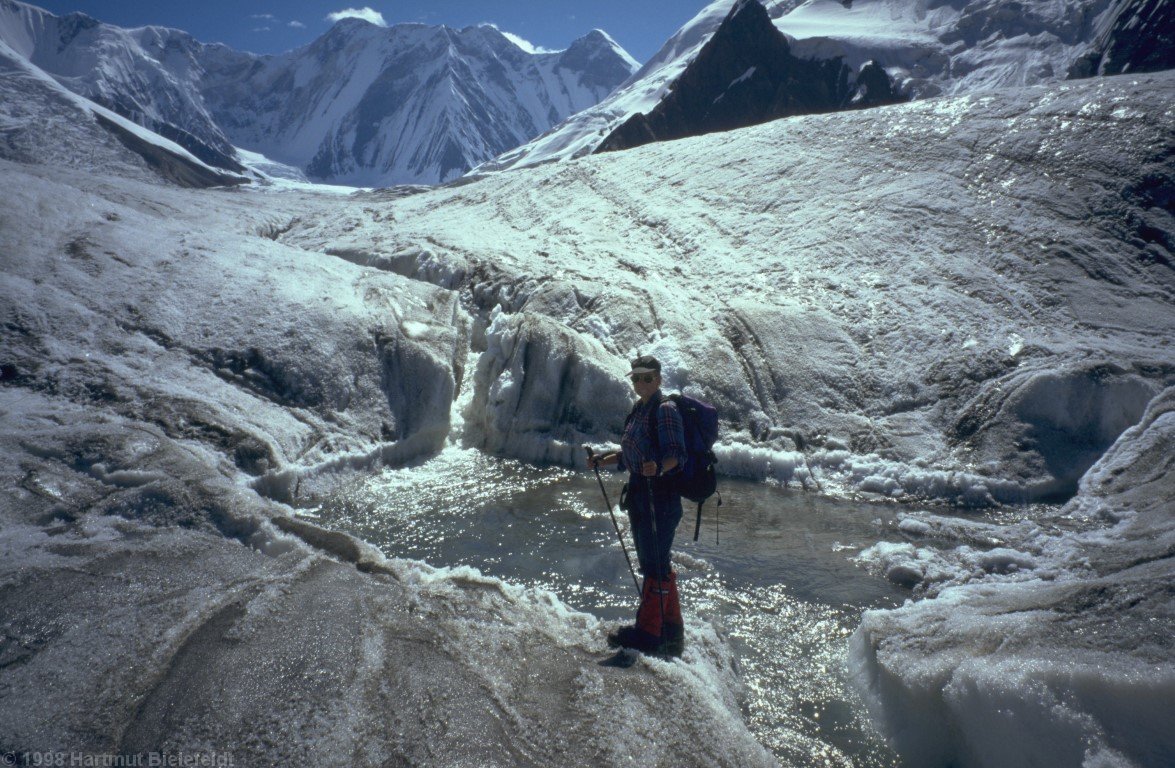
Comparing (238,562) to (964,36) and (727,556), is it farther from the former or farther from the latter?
(964,36)

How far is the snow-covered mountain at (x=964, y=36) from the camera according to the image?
3400 cm

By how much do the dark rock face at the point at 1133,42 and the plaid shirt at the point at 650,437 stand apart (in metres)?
37.0

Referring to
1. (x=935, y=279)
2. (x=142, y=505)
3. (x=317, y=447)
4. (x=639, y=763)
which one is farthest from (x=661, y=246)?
(x=639, y=763)

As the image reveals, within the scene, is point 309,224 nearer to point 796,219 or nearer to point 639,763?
point 796,219

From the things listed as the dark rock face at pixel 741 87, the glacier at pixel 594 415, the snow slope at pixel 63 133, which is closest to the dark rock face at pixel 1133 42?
the dark rock face at pixel 741 87

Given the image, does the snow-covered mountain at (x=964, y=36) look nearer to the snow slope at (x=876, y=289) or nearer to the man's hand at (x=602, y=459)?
the snow slope at (x=876, y=289)

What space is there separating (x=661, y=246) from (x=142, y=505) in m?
12.6

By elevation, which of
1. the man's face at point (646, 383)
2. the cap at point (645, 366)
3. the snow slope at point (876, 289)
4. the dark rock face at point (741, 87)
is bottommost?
the man's face at point (646, 383)

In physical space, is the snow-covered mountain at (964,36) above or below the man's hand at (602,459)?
above

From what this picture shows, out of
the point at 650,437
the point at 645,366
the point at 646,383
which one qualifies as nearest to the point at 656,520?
the point at 650,437

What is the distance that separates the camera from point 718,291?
13547 millimetres

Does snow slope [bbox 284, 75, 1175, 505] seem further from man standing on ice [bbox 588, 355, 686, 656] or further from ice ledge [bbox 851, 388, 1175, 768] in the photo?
man standing on ice [bbox 588, 355, 686, 656]

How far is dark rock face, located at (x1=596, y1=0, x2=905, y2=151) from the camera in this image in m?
52.7

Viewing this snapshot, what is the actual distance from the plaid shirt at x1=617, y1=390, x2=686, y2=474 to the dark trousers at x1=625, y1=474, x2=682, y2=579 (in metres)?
0.16
